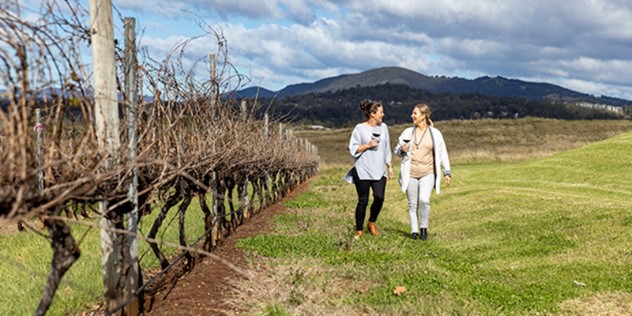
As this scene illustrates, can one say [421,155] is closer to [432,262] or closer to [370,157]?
[370,157]

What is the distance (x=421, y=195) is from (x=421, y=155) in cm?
66

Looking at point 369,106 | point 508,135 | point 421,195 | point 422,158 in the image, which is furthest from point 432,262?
point 508,135

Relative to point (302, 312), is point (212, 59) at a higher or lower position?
higher

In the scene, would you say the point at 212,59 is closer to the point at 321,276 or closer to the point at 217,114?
the point at 217,114

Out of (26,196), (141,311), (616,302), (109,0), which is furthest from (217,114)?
(26,196)

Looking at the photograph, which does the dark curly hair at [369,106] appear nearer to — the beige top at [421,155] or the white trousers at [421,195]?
the beige top at [421,155]

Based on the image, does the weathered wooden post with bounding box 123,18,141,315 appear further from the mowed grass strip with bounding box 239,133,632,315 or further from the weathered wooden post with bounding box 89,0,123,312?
the mowed grass strip with bounding box 239,133,632,315

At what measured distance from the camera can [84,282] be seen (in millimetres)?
6949

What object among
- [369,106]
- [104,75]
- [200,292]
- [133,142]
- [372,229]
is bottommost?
[372,229]

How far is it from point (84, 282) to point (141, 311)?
1504 millimetres

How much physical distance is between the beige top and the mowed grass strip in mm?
1180

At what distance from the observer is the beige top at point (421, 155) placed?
1021 cm

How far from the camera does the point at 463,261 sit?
859 centimetres

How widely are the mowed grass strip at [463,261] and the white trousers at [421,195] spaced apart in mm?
414
